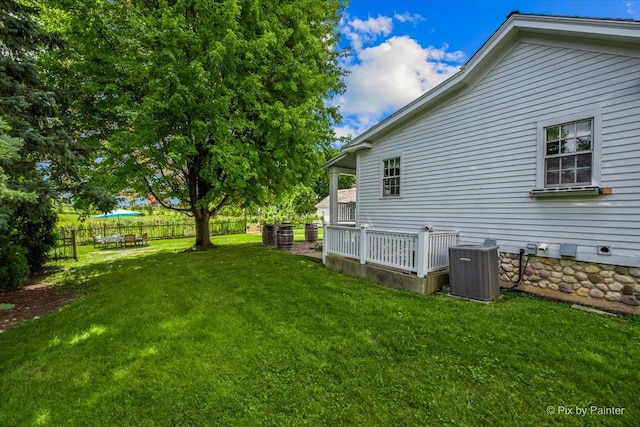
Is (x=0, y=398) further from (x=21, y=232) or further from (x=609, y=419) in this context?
(x=21, y=232)

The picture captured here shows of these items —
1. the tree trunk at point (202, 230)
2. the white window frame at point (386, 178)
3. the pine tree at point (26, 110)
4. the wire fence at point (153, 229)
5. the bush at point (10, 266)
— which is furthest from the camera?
the wire fence at point (153, 229)

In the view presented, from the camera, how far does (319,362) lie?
354 centimetres

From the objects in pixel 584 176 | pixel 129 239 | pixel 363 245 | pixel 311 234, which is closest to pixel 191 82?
pixel 363 245

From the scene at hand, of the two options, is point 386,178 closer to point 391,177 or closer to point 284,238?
point 391,177

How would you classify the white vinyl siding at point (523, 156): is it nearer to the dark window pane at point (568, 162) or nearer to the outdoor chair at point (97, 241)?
the dark window pane at point (568, 162)

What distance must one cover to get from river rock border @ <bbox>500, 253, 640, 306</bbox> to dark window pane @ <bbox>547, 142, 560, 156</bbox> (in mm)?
2103

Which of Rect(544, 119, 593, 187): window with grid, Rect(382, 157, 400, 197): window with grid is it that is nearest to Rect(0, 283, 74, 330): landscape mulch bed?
Rect(382, 157, 400, 197): window with grid

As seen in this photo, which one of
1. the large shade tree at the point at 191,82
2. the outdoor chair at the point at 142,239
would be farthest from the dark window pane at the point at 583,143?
the outdoor chair at the point at 142,239

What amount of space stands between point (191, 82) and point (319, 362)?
8.81 metres

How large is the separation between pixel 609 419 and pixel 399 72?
20.8 metres

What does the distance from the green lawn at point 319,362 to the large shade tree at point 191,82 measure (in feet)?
16.9

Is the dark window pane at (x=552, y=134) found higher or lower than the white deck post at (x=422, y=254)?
higher

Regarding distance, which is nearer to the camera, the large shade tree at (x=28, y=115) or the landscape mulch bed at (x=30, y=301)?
the large shade tree at (x=28, y=115)

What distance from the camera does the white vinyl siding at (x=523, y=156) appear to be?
4.66 meters
